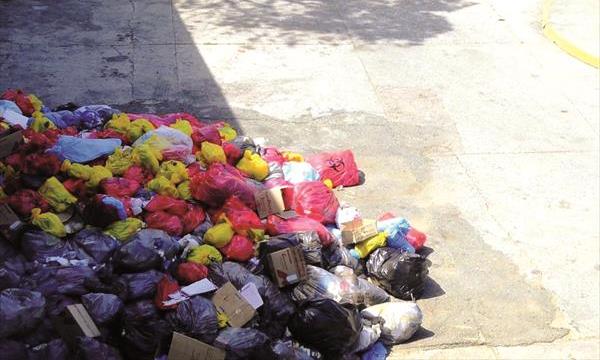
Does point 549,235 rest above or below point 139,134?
below

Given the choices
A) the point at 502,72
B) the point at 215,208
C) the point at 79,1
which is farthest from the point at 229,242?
the point at 79,1

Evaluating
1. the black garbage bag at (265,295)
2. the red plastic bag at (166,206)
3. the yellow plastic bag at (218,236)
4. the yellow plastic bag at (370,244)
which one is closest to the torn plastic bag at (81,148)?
the red plastic bag at (166,206)

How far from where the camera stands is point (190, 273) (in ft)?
15.1

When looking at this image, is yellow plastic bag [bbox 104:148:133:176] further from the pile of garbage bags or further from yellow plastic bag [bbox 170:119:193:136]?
yellow plastic bag [bbox 170:119:193:136]

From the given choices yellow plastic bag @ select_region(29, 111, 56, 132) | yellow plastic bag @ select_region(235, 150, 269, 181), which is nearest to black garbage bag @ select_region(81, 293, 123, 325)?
yellow plastic bag @ select_region(235, 150, 269, 181)

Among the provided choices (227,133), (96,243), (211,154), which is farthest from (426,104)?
(96,243)

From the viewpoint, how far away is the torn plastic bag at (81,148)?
5.50 m

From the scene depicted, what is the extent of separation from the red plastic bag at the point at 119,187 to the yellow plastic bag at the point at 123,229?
1.05 feet

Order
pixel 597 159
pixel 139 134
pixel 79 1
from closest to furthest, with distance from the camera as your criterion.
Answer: pixel 139 134
pixel 597 159
pixel 79 1

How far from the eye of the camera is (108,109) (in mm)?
6445

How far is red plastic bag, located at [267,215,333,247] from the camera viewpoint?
5.30 metres

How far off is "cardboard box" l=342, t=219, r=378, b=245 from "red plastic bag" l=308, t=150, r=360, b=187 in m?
0.96

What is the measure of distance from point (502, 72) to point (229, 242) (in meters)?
5.27

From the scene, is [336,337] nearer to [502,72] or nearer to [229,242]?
[229,242]
